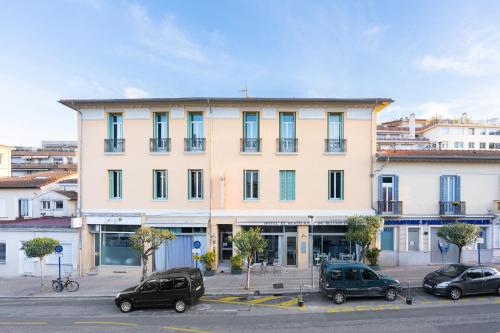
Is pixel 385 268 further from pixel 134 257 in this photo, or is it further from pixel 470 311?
pixel 134 257

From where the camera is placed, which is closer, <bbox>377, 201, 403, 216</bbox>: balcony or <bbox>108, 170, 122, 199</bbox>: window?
<bbox>377, 201, 403, 216</bbox>: balcony

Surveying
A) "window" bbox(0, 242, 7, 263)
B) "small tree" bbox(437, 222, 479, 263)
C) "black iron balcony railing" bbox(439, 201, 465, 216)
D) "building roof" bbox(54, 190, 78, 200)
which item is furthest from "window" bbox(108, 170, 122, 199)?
"black iron balcony railing" bbox(439, 201, 465, 216)

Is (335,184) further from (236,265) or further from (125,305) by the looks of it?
(125,305)

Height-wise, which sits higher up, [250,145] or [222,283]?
[250,145]

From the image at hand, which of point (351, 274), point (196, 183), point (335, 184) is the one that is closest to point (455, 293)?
point (351, 274)

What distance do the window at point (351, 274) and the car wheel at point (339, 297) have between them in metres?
0.74

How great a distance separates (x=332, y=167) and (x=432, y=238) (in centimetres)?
825

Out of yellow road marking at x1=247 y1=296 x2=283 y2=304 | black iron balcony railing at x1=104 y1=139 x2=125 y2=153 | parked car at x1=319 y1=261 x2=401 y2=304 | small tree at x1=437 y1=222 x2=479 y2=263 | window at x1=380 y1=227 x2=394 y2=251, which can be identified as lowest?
yellow road marking at x1=247 y1=296 x2=283 y2=304

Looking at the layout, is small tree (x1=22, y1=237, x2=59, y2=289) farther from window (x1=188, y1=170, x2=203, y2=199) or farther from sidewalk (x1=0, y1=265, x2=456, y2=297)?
window (x1=188, y1=170, x2=203, y2=199)

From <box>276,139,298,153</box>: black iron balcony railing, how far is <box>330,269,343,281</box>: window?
8542 millimetres

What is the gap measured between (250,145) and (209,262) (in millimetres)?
7930

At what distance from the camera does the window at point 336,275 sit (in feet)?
49.9

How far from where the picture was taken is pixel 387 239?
71.1 ft

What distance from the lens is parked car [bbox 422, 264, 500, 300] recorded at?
15117mm
